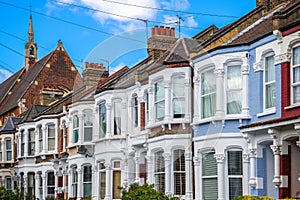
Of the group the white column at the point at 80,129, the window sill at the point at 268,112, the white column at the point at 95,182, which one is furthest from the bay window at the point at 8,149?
the window sill at the point at 268,112

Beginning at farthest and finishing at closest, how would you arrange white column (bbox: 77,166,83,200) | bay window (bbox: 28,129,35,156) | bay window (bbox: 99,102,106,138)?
bay window (bbox: 28,129,35,156) → white column (bbox: 77,166,83,200) → bay window (bbox: 99,102,106,138)

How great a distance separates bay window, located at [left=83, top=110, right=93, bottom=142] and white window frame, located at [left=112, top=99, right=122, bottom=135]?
368 cm

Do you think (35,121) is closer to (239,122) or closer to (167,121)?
(167,121)

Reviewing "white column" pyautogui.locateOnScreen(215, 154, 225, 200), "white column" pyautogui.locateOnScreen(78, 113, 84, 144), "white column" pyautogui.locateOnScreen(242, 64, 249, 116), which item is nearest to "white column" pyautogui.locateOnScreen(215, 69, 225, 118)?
"white column" pyautogui.locateOnScreen(242, 64, 249, 116)

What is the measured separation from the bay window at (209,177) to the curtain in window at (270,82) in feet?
11.5

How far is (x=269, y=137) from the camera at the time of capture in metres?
22.4

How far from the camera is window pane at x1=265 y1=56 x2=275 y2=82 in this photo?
22.9 metres

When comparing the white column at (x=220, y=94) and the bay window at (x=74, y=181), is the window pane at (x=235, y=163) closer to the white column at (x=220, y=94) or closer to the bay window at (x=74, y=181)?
the white column at (x=220, y=94)

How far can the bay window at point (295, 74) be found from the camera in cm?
2137

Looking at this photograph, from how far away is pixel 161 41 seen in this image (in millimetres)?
33500

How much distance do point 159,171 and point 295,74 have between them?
9290mm

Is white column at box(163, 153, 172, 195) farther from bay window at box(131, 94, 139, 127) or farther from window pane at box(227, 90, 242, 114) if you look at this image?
window pane at box(227, 90, 242, 114)

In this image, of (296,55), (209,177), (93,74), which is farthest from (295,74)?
(93,74)

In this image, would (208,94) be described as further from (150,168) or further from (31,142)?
(31,142)
